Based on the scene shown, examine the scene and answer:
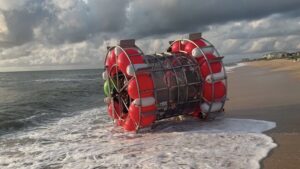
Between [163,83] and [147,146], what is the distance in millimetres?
2266

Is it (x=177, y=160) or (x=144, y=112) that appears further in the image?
(x=144, y=112)

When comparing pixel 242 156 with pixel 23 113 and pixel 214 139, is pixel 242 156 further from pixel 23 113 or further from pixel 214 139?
pixel 23 113

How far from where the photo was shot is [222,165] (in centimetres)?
660

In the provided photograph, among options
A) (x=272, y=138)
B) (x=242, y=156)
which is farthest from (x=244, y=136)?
(x=242, y=156)

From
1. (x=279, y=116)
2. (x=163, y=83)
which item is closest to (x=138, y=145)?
(x=163, y=83)

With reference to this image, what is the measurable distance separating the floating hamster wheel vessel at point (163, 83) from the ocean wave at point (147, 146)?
50cm

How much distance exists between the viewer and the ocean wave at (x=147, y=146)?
7121mm

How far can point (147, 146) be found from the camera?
8.52m

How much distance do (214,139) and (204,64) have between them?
293 centimetres

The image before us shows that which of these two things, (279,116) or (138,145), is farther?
(279,116)

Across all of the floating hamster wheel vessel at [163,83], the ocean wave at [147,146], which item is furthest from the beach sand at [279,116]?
the floating hamster wheel vessel at [163,83]

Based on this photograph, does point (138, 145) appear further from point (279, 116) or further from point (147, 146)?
point (279, 116)

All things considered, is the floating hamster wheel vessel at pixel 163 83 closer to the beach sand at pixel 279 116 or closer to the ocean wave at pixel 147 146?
the ocean wave at pixel 147 146

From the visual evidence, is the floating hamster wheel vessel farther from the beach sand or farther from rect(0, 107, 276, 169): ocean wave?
the beach sand
